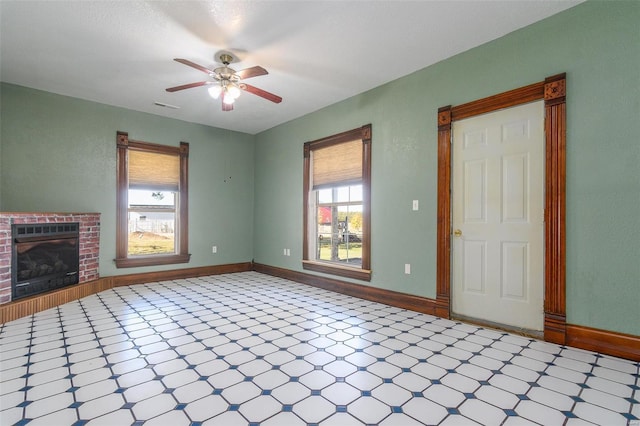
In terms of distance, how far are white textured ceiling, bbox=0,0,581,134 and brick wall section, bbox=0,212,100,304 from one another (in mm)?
1841

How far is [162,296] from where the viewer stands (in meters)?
4.50

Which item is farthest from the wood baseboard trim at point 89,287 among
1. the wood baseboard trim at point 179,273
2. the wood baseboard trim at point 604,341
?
the wood baseboard trim at point 604,341

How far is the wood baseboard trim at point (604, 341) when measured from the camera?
245 centimetres

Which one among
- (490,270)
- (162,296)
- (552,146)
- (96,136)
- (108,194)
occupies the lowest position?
(162,296)

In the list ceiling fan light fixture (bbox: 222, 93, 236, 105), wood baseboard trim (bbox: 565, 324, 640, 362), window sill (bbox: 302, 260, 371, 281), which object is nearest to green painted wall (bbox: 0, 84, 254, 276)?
window sill (bbox: 302, 260, 371, 281)

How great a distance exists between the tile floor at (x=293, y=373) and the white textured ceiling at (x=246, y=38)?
2968 mm

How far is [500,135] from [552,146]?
0.51 m

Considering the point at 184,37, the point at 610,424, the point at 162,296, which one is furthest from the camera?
the point at 162,296

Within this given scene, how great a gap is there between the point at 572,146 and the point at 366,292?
2869 millimetres

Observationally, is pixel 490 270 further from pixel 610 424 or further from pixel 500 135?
pixel 610 424

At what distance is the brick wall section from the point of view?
11.2 feet

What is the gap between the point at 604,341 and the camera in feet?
8.43

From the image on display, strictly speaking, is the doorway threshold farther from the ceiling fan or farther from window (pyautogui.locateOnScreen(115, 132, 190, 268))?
window (pyautogui.locateOnScreen(115, 132, 190, 268))

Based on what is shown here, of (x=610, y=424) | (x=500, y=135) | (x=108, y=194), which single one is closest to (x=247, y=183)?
(x=108, y=194)
